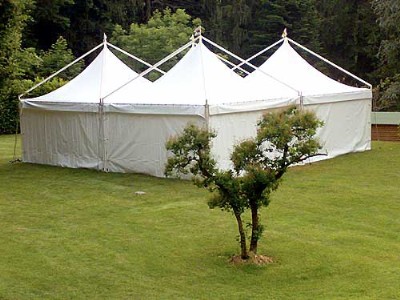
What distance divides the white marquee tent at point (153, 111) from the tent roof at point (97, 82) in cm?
3

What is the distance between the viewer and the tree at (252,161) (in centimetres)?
723

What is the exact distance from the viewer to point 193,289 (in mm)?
6562

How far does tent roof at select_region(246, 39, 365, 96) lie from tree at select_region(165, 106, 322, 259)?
812 cm

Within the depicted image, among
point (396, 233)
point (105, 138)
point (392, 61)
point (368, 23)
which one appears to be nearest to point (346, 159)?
point (105, 138)

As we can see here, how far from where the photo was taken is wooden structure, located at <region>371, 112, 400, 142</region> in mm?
20203

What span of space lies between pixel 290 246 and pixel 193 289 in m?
1.86

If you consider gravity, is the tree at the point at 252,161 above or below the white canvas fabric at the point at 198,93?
below

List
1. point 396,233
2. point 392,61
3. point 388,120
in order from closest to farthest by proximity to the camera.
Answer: point 396,233 → point 388,120 → point 392,61

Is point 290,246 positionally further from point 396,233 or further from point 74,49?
point 74,49

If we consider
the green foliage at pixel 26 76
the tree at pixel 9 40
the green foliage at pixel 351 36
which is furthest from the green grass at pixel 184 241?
the green foliage at pixel 351 36

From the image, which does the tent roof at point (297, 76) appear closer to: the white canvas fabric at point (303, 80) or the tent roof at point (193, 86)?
the white canvas fabric at point (303, 80)

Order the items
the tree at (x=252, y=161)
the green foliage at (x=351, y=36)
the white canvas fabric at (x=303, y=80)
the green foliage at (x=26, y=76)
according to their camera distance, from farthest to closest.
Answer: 1. the green foliage at (x=351, y=36)
2. the white canvas fabric at (x=303, y=80)
3. the green foliage at (x=26, y=76)
4. the tree at (x=252, y=161)

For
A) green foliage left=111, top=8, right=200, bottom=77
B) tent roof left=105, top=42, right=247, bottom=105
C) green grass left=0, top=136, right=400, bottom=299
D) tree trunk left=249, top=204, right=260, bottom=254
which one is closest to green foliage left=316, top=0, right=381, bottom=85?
green foliage left=111, top=8, right=200, bottom=77

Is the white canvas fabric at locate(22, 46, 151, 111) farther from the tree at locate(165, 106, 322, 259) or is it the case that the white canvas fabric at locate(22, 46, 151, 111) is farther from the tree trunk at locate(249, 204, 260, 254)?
the tree trunk at locate(249, 204, 260, 254)
